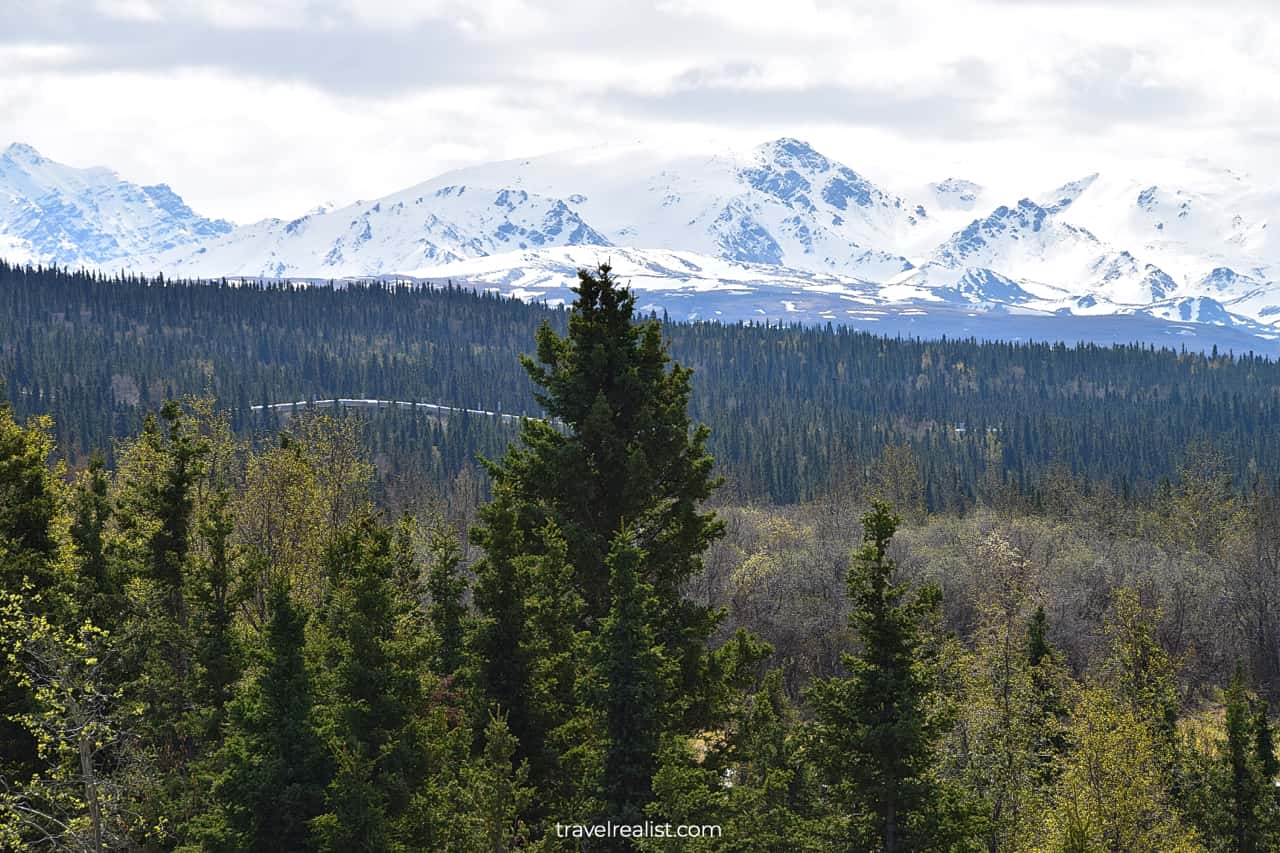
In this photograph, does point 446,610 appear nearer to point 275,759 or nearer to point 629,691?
point 275,759

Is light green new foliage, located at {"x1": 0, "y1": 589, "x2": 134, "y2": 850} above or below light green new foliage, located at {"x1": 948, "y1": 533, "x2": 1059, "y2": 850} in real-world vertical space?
above

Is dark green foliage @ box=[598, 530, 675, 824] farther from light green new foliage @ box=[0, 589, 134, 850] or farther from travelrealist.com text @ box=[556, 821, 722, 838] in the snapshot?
light green new foliage @ box=[0, 589, 134, 850]

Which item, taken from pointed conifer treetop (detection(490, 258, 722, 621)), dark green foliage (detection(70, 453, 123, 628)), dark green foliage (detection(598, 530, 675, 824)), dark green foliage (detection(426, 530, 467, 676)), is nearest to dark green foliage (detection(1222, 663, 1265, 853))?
pointed conifer treetop (detection(490, 258, 722, 621))

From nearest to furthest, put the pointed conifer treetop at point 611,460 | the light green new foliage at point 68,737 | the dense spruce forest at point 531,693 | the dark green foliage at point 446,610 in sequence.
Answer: the light green new foliage at point 68,737 → the dense spruce forest at point 531,693 → the pointed conifer treetop at point 611,460 → the dark green foliage at point 446,610

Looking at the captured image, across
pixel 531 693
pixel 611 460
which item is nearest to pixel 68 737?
pixel 531 693

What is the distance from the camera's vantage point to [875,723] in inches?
1107

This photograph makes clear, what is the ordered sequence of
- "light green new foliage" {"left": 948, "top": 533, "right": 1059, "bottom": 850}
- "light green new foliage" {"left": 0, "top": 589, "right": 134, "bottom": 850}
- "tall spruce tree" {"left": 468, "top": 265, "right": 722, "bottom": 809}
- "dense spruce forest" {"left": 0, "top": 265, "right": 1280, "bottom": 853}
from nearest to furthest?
1. "light green new foliage" {"left": 0, "top": 589, "right": 134, "bottom": 850}
2. "dense spruce forest" {"left": 0, "top": 265, "right": 1280, "bottom": 853}
3. "tall spruce tree" {"left": 468, "top": 265, "right": 722, "bottom": 809}
4. "light green new foliage" {"left": 948, "top": 533, "right": 1059, "bottom": 850}

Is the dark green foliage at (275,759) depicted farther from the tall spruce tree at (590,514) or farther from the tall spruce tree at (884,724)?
the tall spruce tree at (884,724)

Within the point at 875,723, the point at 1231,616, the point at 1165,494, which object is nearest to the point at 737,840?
the point at 875,723

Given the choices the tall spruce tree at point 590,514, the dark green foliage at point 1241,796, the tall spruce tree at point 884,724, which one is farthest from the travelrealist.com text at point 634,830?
the dark green foliage at point 1241,796

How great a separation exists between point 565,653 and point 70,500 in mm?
19910

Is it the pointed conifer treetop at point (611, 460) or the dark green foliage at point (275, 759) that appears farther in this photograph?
the pointed conifer treetop at point (611, 460)

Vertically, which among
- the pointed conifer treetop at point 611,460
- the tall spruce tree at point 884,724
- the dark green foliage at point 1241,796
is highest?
the pointed conifer treetop at point 611,460

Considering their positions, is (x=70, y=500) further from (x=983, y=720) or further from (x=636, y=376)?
(x=983, y=720)
